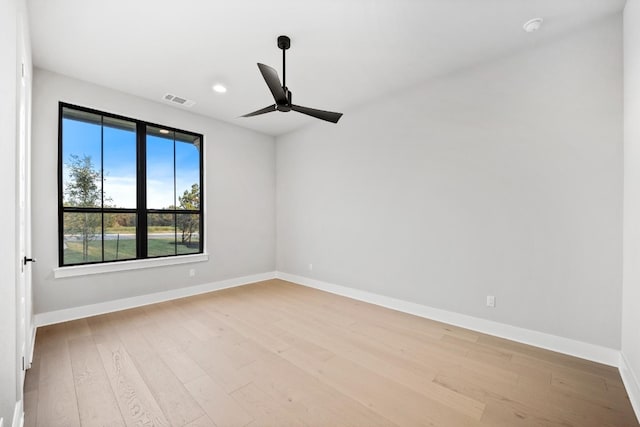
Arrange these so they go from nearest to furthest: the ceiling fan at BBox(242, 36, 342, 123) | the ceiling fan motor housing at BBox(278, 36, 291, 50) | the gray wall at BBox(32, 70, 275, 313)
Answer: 1. the ceiling fan at BBox(242, 36, 342, 123)
2. the ceiling fan motor housing at BBox(278, 36, 291, 50)
3. the gray wall at BBox(32, 70, 275, 313)

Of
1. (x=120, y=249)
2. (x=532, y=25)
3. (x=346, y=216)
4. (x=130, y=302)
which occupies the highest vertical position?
(x=532, y=25)

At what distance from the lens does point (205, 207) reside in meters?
4.61

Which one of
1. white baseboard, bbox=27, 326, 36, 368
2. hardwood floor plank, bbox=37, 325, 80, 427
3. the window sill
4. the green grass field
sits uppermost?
the green grass field

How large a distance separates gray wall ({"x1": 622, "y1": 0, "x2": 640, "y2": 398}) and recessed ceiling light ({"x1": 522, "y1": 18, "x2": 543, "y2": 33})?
0.55 m

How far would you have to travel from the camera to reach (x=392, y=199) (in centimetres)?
382

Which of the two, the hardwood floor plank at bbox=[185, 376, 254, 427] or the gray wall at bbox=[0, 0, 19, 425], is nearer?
the gray wall at bbox=[0, 0, 19, 425]

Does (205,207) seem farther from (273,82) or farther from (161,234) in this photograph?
(273,82)

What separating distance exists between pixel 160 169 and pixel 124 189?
57 centimetres

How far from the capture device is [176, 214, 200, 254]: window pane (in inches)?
174

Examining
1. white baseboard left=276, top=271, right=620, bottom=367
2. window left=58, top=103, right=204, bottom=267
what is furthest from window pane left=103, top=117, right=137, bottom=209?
white baseboard left=276, top=271, right=620, bottom=367

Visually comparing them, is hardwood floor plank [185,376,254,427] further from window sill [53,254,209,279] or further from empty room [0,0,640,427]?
window sill [53,254,209,279]

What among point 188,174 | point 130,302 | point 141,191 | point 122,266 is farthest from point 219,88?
point 130,302

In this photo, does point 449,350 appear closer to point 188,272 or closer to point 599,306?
point 599,306

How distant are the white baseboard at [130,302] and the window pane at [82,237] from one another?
59 cm
